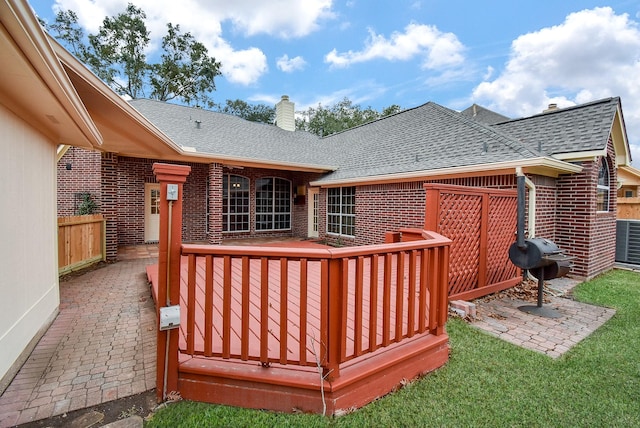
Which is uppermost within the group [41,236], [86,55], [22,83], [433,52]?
[86,55]

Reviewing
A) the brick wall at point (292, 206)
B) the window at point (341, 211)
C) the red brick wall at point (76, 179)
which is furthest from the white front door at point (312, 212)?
the red brick wall at point (76, 179)

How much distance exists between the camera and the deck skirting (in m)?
2.14

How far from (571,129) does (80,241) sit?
1128cm

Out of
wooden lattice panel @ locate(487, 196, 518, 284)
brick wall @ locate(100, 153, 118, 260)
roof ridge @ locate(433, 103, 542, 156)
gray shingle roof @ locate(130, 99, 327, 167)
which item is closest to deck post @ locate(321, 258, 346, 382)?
wooden lattice panel @ locate(487, 196, 518, 284)

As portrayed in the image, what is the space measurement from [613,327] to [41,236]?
24.3 ft

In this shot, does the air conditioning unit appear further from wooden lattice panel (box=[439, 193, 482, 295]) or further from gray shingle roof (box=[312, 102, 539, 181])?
wooden lattice panel (box=[439, 193, 482, 295])

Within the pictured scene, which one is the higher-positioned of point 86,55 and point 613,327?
point 86,55

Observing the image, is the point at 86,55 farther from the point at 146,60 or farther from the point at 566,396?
the point at 566,396

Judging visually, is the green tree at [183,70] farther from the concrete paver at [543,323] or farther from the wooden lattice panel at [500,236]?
the concrete paver at [543,323]

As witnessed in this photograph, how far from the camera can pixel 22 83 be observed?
233 centimetres

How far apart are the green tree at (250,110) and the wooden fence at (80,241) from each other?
78.4 ft

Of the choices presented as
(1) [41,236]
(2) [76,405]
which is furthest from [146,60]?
(2) [76,405]

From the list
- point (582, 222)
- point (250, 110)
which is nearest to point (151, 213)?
point (582, 222)

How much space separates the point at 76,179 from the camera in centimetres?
934
